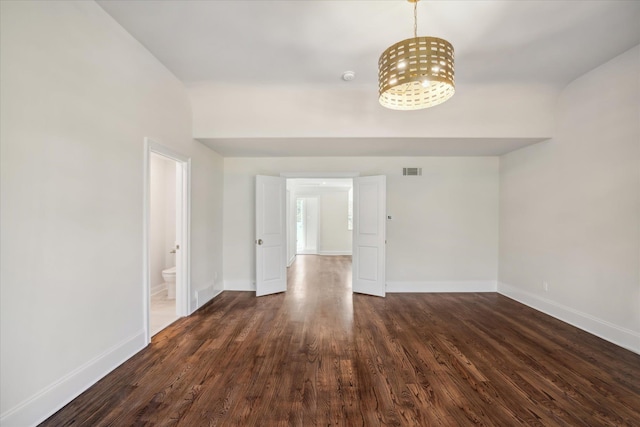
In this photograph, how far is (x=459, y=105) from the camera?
3.29m

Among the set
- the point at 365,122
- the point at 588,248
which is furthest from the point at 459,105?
the point at 588,248

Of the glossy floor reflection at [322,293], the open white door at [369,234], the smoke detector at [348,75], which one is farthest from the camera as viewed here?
the open white door at [369,234]

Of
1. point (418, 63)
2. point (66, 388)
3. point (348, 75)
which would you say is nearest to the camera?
point (418, 63)

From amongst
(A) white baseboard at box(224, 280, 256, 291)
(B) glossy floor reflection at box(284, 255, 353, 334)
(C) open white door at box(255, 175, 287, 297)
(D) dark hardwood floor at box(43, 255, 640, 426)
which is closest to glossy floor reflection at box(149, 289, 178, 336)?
(D) dark hardwood floor at box(43, 255, 640, 426)

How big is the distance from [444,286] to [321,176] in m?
3.03

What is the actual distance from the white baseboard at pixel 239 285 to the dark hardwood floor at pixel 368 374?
1037mm

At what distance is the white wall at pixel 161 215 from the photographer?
4.34 metres

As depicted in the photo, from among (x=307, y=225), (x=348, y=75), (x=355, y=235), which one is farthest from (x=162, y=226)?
(x=307, y=225)

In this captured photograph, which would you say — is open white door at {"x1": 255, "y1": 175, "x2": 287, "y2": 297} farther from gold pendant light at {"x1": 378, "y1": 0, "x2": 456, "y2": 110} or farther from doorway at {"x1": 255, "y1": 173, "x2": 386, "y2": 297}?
gold pendant light at {"x1": 378, "y1": 0, "x2": 456, "y2": 110}

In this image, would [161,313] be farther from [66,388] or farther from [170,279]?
[66,388]

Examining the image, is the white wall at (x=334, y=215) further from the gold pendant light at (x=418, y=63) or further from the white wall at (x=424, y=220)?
the gold pendant light at (x=418, y=63)

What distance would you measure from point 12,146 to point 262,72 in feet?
7.24

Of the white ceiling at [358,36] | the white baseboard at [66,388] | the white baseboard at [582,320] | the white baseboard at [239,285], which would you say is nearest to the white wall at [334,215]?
the white baseboard at [239,285]

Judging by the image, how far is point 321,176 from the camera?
4602 mm
